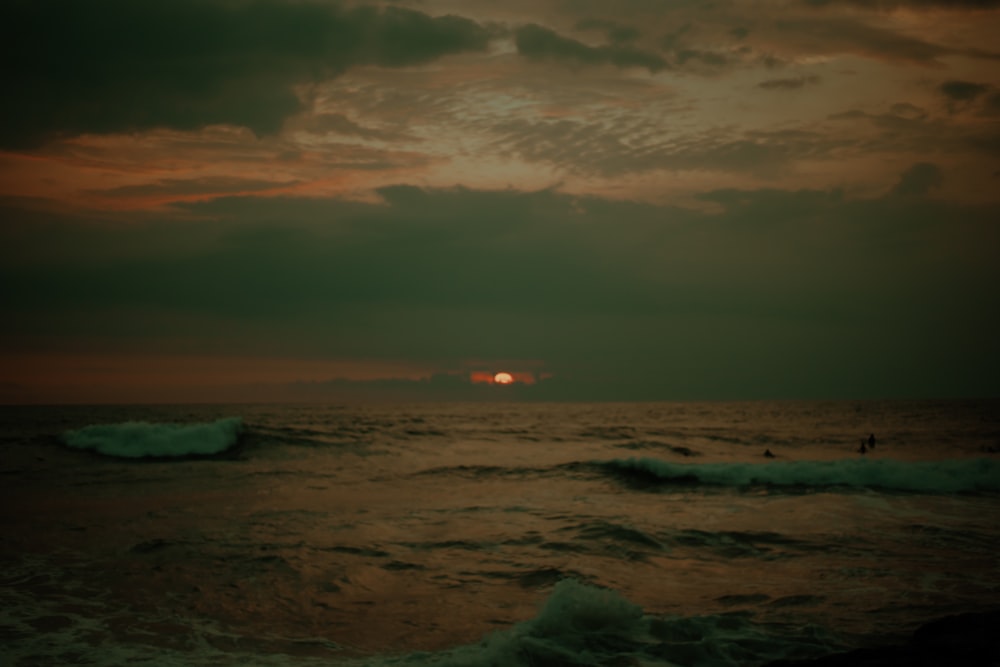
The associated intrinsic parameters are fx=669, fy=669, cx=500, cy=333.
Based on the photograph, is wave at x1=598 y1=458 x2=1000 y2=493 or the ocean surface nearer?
the ocean surface

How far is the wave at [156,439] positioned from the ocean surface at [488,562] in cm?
716

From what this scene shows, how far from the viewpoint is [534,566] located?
10.6 meters

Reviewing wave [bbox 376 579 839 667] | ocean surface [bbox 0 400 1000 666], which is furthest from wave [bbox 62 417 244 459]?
wave [bbox 376 579 839 667]

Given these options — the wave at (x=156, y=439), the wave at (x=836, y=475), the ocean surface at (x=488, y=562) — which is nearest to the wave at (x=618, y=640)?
the ocean surface at (x=488, y=562)

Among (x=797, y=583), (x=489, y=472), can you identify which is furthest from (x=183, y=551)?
(x=489, y=472)

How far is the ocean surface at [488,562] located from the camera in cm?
726

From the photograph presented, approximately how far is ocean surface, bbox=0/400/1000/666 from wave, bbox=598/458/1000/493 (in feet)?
0.32

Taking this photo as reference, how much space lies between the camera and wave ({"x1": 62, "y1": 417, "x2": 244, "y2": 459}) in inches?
1206

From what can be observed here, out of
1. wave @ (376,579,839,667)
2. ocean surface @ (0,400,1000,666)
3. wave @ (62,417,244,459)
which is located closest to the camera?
wave @ (376,579,839,667)

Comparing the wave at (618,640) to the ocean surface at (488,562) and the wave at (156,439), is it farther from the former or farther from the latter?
the wave at (156,439)

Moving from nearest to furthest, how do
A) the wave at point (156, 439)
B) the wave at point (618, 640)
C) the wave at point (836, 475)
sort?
the wave at point (618, 640), the wave at point (836, 475), the wave at point (156, 439)

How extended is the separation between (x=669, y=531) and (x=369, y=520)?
20.5ft

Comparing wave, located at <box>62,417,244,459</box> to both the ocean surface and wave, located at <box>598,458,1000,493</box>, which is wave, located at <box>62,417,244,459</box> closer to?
the ocean surface

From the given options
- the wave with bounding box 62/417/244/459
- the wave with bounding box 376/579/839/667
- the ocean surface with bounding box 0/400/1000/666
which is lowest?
the wave with bounding box 62/417/244/459
